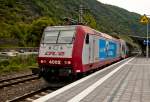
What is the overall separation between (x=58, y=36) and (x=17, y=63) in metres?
13.0

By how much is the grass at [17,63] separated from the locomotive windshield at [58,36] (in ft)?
29.0

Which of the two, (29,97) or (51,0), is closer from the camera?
(29,97)

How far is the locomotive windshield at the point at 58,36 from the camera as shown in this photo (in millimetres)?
18219

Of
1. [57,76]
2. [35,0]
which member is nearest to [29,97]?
[57,76]

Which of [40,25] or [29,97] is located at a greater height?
[40,25]

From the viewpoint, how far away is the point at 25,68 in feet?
97.2

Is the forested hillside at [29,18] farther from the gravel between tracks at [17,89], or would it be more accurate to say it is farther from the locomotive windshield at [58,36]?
the locomotive windshield at [58,36]

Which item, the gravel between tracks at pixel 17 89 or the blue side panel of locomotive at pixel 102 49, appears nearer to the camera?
the gravel between tracks at pixel 17 89

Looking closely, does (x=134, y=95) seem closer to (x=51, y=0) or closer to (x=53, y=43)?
(x=53, y=43)

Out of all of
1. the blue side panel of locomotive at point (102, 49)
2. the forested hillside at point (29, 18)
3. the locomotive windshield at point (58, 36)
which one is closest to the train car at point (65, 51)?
the locomotive windshield at point (58, 36)

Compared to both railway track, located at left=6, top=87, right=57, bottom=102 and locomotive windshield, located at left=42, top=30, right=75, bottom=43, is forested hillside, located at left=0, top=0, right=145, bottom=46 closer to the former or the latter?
locomotive windshield, located at left=42, top=30, right=75, bottom=43

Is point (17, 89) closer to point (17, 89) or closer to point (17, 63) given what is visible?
point (17, 89)

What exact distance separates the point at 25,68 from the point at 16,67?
1.05 meters

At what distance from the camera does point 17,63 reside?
31.0 meters
